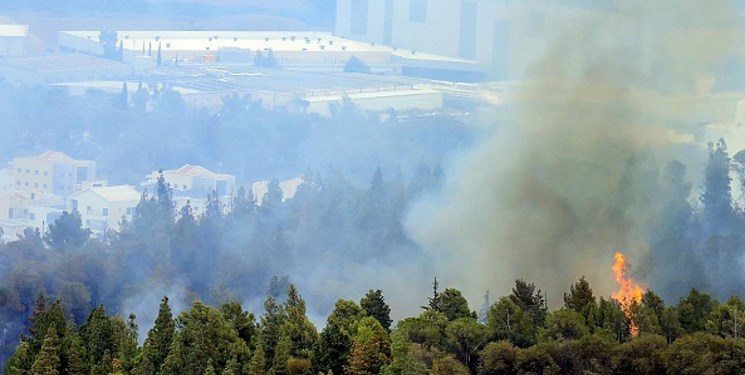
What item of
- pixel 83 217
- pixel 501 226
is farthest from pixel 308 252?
pixel 83 217

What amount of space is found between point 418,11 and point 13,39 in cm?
1554

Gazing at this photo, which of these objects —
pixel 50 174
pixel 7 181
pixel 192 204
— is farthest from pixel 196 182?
pixel 7 181

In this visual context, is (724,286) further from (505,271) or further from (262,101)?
(262,101)

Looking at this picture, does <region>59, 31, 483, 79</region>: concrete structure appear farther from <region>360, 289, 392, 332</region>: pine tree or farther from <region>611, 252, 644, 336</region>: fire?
<region>360, 289, 392, 332</region>: pine tree

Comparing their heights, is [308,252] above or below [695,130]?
below

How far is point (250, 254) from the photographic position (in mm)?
33094

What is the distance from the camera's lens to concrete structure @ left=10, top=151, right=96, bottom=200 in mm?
42625

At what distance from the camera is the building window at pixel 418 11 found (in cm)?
4069

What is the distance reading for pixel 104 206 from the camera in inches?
1572

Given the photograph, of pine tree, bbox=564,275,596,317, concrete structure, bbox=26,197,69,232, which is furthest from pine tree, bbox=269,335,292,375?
concrete structure, bbox=26,197,69,232

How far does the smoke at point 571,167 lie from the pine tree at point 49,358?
7.54 m

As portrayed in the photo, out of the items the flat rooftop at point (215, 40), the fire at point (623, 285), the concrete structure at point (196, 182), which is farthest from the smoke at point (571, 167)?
the flat rooftop at point (215, 40)

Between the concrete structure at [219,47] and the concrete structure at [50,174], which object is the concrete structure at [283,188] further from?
the concrete structure at [219,47]

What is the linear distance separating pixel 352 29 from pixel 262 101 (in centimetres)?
475
